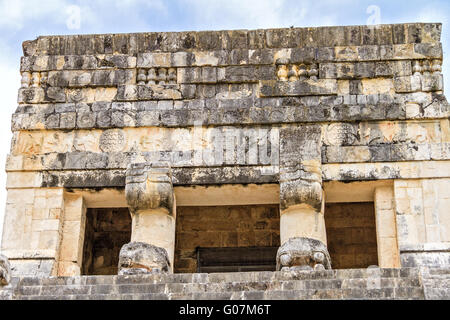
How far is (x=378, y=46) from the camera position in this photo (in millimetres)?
19203

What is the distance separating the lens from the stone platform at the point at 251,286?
525 inches

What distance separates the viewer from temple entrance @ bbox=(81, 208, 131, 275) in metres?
20.6

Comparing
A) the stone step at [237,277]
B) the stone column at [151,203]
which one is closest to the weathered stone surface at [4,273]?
the stone step at [237,277]

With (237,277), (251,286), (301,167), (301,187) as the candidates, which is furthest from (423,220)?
(251,286)

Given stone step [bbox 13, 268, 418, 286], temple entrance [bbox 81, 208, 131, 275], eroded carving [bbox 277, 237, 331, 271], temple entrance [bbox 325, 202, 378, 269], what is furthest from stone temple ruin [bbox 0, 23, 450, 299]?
stone step [bbox 13, 268, 418, 286]

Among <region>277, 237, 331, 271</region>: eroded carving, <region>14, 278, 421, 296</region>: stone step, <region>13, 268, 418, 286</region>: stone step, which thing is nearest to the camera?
<region>14, 278, 421, 296</region>: stone step

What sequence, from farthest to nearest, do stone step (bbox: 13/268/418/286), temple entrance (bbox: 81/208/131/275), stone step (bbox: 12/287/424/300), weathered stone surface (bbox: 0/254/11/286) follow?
temple entrance (bbox: 81/208/131/275), weathered stone surface (bbox: 0/254/11/286), stone step (bbox: 13/268/418/286), stone step (bbox: 12/287/424/300)

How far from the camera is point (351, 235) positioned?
824 inches

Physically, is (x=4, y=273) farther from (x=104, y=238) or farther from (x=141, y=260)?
(x=104, y=238)

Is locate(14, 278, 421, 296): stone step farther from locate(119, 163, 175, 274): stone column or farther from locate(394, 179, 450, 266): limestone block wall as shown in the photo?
locate(394, 179, 450, 266): limestone block wall

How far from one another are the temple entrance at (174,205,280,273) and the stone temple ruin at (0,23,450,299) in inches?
76.1

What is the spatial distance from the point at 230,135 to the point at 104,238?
3901 mm
